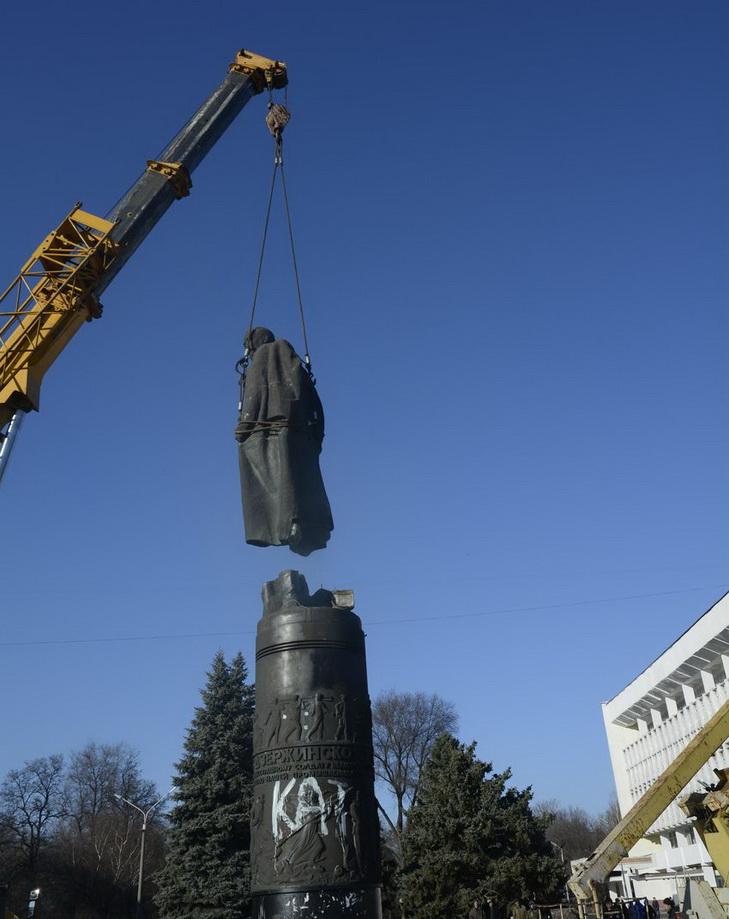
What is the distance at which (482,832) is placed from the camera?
838 inches

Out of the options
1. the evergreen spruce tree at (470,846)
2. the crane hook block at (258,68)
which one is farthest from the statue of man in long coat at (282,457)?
the evergreen spruce tree at (470,846)

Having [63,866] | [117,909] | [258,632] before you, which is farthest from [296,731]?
[63,866]

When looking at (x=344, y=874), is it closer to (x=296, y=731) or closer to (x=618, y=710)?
(x=296, y=731)

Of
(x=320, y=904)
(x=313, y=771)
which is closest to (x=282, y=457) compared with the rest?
(x=313, y=771)

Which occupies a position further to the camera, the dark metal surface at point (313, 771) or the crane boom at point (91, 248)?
the crane boom at point (91, 248)

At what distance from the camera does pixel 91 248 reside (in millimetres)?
14875

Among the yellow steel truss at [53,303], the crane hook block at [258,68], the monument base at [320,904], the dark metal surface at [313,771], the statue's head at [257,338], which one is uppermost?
the crane hook block at [258,68]

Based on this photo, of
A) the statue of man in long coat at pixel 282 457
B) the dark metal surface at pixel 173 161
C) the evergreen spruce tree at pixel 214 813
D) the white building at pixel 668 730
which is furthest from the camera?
the white building at pixel 668 730

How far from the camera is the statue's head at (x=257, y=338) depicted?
790 cm

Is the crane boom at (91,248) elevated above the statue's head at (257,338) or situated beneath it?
elevated above

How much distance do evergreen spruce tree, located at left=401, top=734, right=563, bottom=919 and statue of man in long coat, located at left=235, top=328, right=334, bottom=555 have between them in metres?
16.9

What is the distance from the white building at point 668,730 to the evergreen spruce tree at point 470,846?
26.2 ft

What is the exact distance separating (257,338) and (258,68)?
1058 centimetres

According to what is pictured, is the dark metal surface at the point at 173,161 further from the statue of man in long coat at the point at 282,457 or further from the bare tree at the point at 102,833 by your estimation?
the bare tree at the point at 102,833
